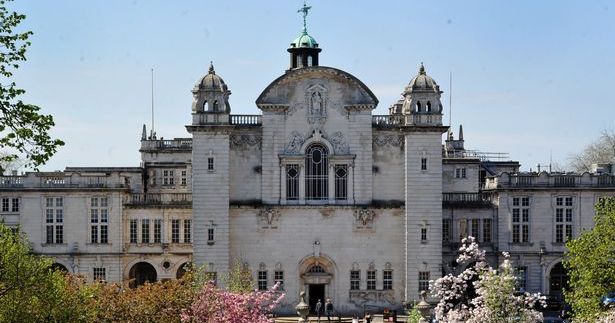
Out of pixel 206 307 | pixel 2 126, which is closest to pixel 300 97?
pixel 206 307

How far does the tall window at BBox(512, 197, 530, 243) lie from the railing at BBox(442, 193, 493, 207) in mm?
1811

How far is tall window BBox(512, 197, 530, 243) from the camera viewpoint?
74.8m

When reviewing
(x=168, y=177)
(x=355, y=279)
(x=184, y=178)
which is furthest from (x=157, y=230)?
(x=355, y=279)

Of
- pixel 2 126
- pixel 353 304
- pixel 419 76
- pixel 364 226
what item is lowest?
pixel 353 304

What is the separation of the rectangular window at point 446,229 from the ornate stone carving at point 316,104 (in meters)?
11.5

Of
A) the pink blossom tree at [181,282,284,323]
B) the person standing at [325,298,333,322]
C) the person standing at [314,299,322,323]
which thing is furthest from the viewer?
the person standing at [325,298,333,322]

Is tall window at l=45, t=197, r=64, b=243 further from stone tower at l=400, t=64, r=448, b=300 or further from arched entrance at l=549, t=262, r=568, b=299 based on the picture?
arched entrance at l=549, t=262, r=568, b=299

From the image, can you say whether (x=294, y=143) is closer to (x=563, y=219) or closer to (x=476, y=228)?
(x=476, y=228)

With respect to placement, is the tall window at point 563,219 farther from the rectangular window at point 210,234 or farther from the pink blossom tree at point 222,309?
the pink blossom tree at point 222,309

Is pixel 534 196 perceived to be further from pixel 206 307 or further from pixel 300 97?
pixel 206 307

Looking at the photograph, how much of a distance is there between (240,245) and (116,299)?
2484 centimetres

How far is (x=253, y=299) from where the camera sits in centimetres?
5569

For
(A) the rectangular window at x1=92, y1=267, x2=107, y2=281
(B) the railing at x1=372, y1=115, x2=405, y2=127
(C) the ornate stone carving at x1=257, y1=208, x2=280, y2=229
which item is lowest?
(A) the rectangular window at x1=92, y1=267, x2=107, y2=281

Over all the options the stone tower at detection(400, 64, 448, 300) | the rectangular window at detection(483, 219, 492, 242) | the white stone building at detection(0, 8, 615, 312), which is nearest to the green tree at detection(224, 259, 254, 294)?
the white stone building at detection(0, 8, 615, 312)
